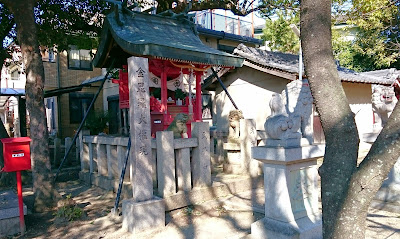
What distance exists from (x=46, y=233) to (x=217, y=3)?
8746 mm

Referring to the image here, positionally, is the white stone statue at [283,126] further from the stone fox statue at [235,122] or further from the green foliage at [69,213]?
the stone fox statue at [235,122]

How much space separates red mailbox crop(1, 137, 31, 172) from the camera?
4.95m

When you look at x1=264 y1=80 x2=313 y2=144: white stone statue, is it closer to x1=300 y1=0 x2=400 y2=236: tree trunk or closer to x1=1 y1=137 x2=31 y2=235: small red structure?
x1=300 y1=0 x2=400 y2=236: tree trunk

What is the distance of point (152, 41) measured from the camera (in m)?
7.08

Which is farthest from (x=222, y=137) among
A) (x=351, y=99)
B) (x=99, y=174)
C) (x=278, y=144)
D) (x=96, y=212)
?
(x=351, y=99)

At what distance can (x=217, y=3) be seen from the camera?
10.7 m

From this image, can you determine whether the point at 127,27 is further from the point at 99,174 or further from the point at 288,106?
the point at 288,106

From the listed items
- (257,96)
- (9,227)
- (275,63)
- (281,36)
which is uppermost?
(281,36)

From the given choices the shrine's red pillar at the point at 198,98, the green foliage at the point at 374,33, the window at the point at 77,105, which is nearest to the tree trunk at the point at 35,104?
the shrine's red pillar at the point at 198,98

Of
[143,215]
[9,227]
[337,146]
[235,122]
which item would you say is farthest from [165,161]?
[337,146]

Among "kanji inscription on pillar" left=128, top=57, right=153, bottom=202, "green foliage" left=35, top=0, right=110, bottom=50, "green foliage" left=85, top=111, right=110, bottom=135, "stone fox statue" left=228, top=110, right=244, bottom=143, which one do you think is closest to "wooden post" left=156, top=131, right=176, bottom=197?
"kanji inscription on pillar" left=128, top=57, right=153, bottom=202

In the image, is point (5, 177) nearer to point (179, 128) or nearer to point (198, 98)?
point (179, 128)

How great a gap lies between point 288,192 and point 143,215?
2273 mm

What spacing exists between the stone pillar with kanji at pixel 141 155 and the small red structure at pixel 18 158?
1653 mm
